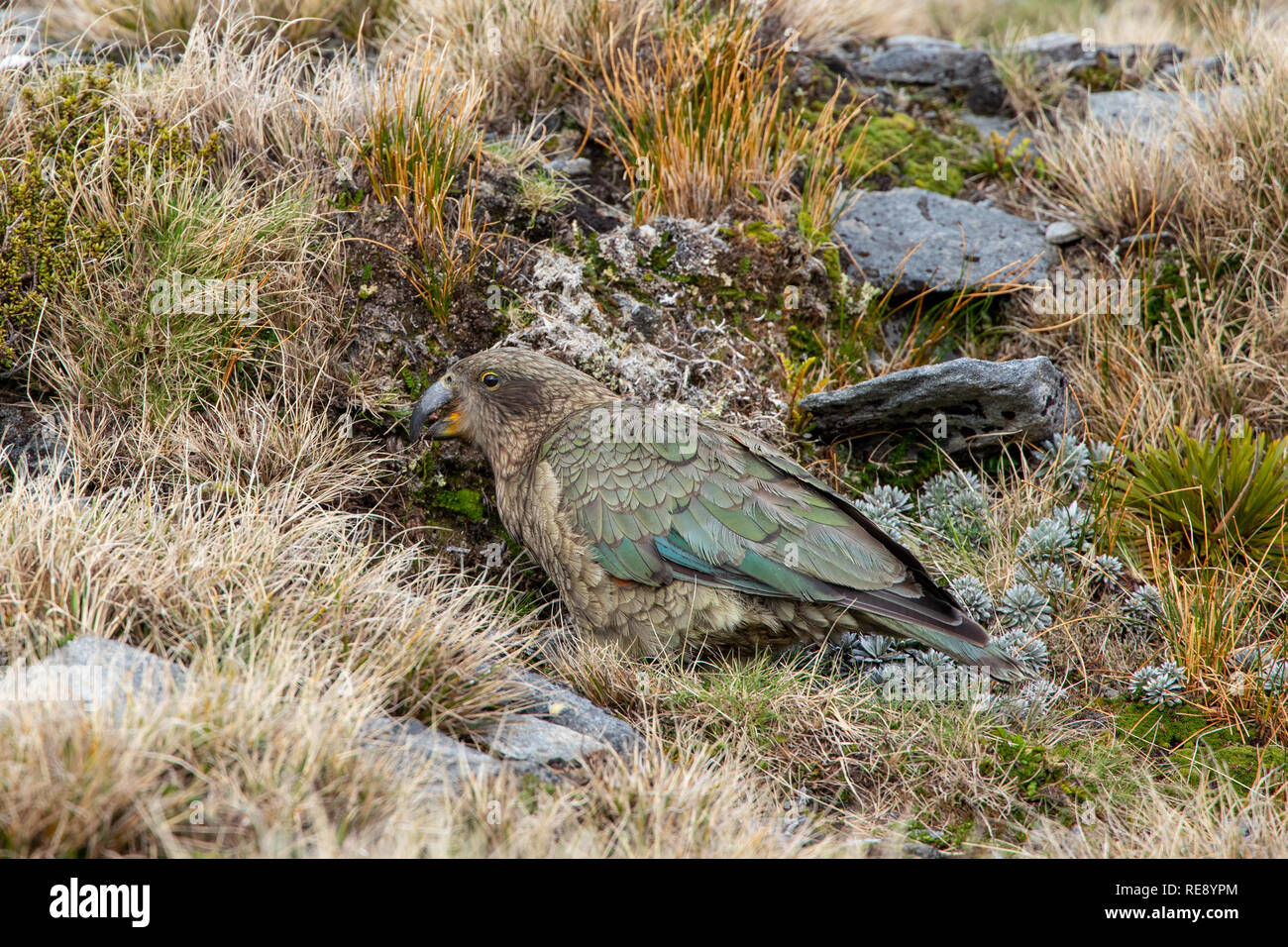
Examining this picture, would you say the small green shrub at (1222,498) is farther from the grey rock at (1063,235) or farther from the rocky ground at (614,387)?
the grey rock at (1063,235)

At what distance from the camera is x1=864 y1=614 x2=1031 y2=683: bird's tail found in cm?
396

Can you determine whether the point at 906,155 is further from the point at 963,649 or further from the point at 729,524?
the point at 963,649

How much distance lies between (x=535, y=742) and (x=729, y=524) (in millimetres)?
1252

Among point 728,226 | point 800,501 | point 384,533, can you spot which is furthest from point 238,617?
point 728,226

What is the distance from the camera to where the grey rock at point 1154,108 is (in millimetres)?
6188

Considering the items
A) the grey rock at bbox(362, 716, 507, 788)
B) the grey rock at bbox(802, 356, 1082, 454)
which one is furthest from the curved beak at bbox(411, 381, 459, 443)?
the grey rock at bbox(802, 356, 1082, 454)

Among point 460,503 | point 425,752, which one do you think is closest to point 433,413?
point 460,503

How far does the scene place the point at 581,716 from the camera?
12.1ft

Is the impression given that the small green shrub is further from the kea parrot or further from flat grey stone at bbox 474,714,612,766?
flat grey stone at bbox 474,714,612,766

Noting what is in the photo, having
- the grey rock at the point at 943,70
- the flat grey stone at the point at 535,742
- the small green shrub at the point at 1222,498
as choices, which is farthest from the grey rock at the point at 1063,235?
the flat grey stone at the point at 535,742

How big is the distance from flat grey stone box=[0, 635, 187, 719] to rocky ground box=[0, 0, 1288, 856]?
19 millimetres

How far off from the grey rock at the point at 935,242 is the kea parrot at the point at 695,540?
202 cm
